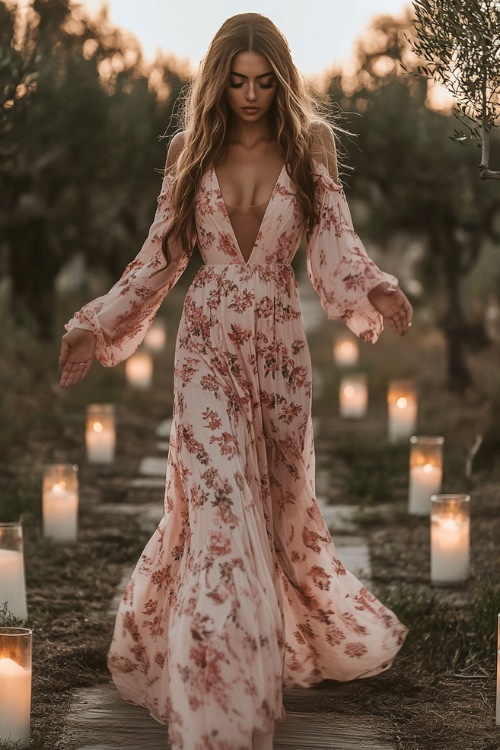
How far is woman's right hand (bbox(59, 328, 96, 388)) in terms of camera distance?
14.8 ft

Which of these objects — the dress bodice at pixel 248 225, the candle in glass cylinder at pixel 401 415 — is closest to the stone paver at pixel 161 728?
the dress bodice at pixel 248 225

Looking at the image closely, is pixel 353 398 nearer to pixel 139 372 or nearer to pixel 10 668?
pixel 139 372

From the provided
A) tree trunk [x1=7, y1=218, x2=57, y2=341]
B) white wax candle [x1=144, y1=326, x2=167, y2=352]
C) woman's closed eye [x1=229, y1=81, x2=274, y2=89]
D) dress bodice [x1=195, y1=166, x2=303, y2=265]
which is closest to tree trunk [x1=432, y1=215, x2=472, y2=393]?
tree trunk [x1=7, y1=218, x2=57, y2=341]

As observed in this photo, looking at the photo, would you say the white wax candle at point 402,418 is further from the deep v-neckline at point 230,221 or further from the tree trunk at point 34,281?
the tree trunk at point 34,281

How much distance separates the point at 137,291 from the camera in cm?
469

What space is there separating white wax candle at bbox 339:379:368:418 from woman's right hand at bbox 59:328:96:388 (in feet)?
31.1

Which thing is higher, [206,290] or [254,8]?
[254,8]

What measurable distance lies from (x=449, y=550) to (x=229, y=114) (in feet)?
10.2

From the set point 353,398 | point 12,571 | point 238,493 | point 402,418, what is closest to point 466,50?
point 238,493

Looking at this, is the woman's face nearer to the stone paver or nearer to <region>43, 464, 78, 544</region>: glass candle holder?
the stone paver

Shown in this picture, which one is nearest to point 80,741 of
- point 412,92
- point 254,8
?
point 254,8

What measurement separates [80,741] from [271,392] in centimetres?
Answer: 132

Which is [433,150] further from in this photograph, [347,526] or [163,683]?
[163,683]

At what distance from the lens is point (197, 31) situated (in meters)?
6.27
